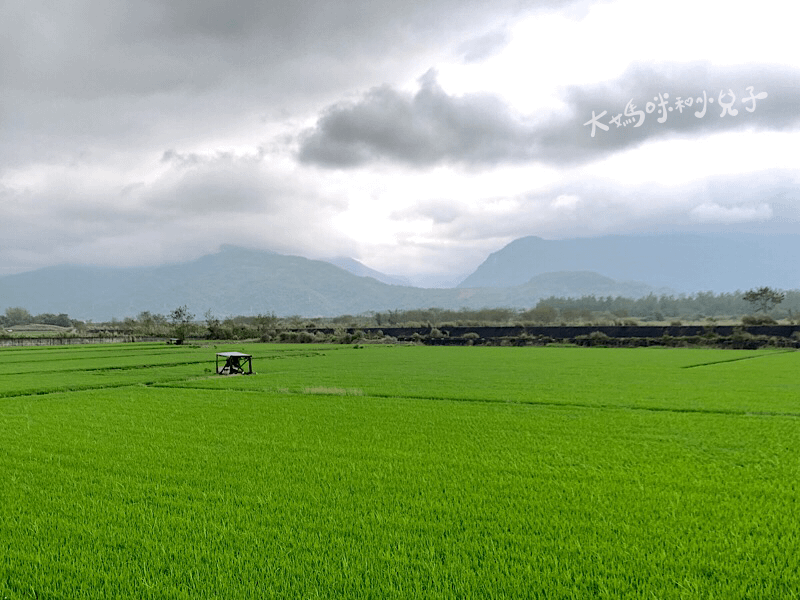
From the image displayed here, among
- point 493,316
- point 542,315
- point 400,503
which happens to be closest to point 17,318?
point 493,316

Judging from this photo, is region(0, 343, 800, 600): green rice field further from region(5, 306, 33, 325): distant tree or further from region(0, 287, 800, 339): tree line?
region(5, 306, 33, 325): distant tree

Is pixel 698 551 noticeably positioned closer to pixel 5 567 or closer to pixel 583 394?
pixel 5 567

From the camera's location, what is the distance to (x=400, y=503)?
723cm

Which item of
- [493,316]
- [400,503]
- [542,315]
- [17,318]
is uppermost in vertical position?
[17,318]

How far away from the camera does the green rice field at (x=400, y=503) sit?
16.6 ft

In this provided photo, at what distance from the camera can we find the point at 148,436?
12219 mm

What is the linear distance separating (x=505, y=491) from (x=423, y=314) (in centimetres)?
16249

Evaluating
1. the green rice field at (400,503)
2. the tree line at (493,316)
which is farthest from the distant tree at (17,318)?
the green rice field at (400,503)

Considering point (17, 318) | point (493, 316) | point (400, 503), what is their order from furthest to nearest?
point (17, 318)
point (493, 316)
point (400, 503)

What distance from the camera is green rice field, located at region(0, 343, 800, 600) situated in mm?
5070

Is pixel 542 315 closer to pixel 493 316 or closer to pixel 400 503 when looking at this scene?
pixel 493 316

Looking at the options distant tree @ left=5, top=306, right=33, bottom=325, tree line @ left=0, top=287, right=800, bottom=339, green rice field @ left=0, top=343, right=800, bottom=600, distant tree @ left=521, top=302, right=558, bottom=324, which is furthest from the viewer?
distant tree @ left=5, top=306, right=33, bottom=325

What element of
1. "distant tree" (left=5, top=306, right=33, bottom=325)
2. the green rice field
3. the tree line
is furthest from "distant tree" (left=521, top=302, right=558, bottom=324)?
"distant tree" (left=5, top=306, right=33, bottom=325)

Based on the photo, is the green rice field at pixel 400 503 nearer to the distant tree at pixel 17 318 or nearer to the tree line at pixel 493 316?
the tree line at pixel 493 316
